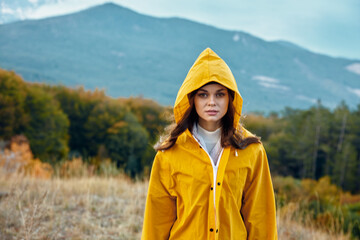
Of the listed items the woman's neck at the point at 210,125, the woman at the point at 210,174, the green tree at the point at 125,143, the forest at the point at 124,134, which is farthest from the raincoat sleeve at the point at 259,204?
the green tree at the point at 125,143

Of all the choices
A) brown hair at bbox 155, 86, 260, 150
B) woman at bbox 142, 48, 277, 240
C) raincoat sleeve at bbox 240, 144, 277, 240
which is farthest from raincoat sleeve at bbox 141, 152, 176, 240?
raincoat sleeve at bbox 240, 144, 277, 240

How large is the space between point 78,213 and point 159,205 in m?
2.15

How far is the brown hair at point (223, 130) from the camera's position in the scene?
1.79 m

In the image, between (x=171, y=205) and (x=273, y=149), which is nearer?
(x=171, y=205)

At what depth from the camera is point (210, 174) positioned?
5.66 ft

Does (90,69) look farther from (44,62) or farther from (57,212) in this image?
(57,212)

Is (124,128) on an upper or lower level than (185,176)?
lower

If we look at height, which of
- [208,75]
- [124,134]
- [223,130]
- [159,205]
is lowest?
[124,134]

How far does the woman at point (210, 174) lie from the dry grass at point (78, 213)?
3.81 ft

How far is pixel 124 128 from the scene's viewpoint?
37.3 meters

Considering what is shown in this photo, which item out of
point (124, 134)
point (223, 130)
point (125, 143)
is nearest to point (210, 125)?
point (223, 130)

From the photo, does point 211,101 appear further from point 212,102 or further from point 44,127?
point 44,127

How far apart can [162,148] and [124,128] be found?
36057 millimetres

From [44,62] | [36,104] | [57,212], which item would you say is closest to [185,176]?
[57,212]
